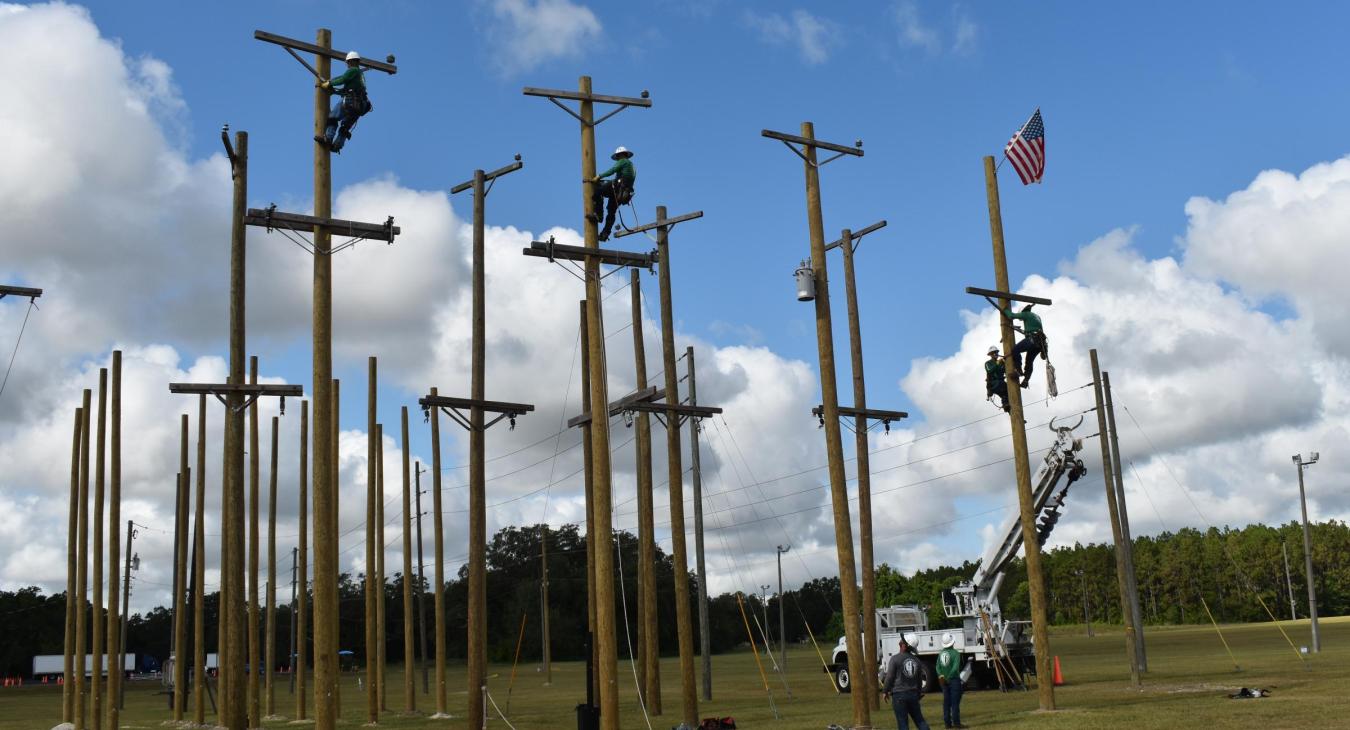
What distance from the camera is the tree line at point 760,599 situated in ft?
281

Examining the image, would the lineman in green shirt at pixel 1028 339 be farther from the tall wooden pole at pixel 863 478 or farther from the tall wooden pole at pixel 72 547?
the tall wooden pole at pixel 72 547

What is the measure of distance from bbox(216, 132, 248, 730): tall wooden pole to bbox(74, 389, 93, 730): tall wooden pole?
891 cm

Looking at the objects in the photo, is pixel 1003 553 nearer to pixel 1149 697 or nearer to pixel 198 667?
pixel 1149 697

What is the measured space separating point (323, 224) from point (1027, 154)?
11907 millimetres

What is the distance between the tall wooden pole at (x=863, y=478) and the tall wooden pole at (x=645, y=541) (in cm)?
407

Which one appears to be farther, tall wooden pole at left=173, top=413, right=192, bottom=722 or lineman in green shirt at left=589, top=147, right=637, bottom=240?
tall wooden pole at left=173, top=413, right=192, bottom=722

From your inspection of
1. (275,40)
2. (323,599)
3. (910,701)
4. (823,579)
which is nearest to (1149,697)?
(910,701)

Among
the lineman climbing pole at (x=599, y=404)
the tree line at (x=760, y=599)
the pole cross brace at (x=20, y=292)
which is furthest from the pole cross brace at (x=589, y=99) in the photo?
the tree line at (x=760, y=599)

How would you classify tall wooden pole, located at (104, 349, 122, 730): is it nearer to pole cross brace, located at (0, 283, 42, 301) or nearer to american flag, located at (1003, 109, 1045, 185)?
pole cross brace, located at (0, 283, 42, 301)

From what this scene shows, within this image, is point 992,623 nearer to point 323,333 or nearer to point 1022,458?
point 1022,458

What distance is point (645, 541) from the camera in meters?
20.7

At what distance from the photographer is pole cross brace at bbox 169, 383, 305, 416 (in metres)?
16.5

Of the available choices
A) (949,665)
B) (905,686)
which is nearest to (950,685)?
(949,665)

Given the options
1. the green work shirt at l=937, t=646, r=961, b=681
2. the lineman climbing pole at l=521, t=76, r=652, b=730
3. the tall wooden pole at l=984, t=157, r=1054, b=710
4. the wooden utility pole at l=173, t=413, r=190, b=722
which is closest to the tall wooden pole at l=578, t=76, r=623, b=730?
the lineman climbing pole at l=521, t=76, r=652, b=730
